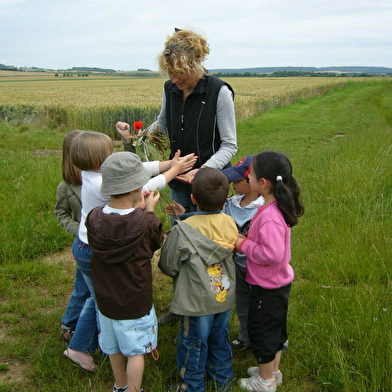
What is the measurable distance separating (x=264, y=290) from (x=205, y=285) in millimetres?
383

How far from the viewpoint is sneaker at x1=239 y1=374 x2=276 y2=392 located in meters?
2.38

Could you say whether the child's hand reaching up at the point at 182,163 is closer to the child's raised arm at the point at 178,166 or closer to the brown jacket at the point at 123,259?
the child's raised arm at the point at 178,166

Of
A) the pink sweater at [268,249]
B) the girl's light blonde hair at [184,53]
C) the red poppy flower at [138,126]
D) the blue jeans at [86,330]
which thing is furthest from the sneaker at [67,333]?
the girl's light blonde hair at [184,53]

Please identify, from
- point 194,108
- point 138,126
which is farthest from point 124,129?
point 194,108

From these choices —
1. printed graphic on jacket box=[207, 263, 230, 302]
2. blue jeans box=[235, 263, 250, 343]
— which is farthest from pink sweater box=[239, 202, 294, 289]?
blue jeans box=[235, 263, 250, 343]

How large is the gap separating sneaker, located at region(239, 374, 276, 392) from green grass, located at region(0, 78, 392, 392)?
0.08 metres

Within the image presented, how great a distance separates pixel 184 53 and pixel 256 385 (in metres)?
2.20

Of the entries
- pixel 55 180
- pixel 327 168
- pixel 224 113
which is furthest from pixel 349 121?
pixel 224 113

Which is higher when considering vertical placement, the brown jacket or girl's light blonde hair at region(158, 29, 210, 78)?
girl's light blonde hair at region(158, 29, 210, 78)

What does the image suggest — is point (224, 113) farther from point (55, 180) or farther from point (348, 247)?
point (55, 180)

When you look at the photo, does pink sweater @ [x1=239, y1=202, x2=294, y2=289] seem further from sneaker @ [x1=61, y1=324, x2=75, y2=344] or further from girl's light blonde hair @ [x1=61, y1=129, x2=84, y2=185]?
sneaker @ [x1=61, y1=324, x2=75, y2=344]

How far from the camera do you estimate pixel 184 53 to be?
2.58 metres

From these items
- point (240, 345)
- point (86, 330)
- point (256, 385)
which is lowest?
point (240, 345)

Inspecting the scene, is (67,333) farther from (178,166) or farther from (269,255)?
(269,255)
